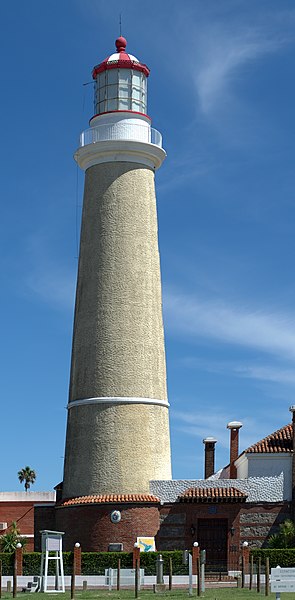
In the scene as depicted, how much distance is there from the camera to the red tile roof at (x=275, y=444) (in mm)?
51875

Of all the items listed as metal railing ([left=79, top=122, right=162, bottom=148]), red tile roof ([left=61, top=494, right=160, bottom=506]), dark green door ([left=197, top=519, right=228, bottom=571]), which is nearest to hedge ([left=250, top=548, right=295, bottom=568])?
dark green door ([left=197, top=519, right=228, bottom=571])

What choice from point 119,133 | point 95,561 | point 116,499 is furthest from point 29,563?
point 119,133

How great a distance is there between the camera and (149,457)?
50469mm

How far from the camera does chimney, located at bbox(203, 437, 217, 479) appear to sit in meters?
62.0

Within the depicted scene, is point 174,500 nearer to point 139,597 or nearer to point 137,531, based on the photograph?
point 137,531

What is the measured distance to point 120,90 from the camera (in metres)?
53.5

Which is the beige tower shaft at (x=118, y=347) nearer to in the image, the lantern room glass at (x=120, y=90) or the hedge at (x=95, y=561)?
the lantern room glass at (x=120, y=90)

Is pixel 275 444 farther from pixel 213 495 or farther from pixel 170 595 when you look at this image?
pixel 170 595

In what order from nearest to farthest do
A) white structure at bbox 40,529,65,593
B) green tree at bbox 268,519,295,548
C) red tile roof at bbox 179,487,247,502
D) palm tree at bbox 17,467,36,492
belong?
1. white structure at bbox 40,529,65,593
2. green tree at bbox 268,519,295,548
3. red tile roof at bbox 179,487,247,502
4. palm tree at bbox 17,467,36,492

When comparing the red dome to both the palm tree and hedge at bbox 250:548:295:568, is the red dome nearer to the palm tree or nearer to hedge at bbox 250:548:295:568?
hedge at bbox 250:548:295:568

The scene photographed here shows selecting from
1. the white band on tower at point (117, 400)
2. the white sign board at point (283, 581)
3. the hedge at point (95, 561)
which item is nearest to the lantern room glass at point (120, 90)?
the white band on tower at point (117, 400)

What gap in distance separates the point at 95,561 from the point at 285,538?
777cm

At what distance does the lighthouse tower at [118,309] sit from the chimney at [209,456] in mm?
10218

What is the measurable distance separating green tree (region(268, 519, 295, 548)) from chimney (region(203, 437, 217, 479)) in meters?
13.5
